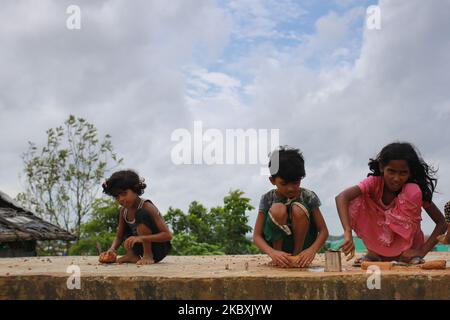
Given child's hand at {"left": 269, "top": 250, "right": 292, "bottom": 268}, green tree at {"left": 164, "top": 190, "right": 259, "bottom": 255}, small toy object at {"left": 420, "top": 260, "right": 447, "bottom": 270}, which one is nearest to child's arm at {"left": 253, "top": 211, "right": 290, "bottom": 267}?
child's hand at {"left": 269, "top": 250, "right": 292, "bottom": 268}

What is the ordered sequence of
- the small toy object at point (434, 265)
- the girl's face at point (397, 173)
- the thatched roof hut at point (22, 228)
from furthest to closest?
the thatched roof hut at point (22, 228) → the girl's face at point (397, 173) → the small toy object at point (434, 265)

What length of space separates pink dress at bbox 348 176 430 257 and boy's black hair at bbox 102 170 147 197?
1738mm

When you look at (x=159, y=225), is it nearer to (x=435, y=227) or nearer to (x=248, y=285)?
(x=248, y=285)

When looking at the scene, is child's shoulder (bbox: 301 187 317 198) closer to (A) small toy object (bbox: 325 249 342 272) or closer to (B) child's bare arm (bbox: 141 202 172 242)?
(A) small toy object (bbox: 325 249 342 272)

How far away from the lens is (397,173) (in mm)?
4227

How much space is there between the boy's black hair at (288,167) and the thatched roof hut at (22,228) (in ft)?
15.0

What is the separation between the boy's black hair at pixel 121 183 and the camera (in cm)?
472

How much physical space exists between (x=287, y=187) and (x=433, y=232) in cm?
121

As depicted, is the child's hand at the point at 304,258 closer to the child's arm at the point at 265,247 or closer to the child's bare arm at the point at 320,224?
the child's arm at the point at 265,247

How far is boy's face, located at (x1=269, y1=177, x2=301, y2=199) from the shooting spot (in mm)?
4121

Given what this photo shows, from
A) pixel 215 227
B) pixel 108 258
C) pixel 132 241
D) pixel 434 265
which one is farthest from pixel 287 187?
pixel 215 227

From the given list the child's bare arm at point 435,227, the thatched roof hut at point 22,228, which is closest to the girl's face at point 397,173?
the child's bare arm at point 435,227

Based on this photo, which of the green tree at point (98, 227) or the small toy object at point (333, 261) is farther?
the green tree at point (98, 227)
